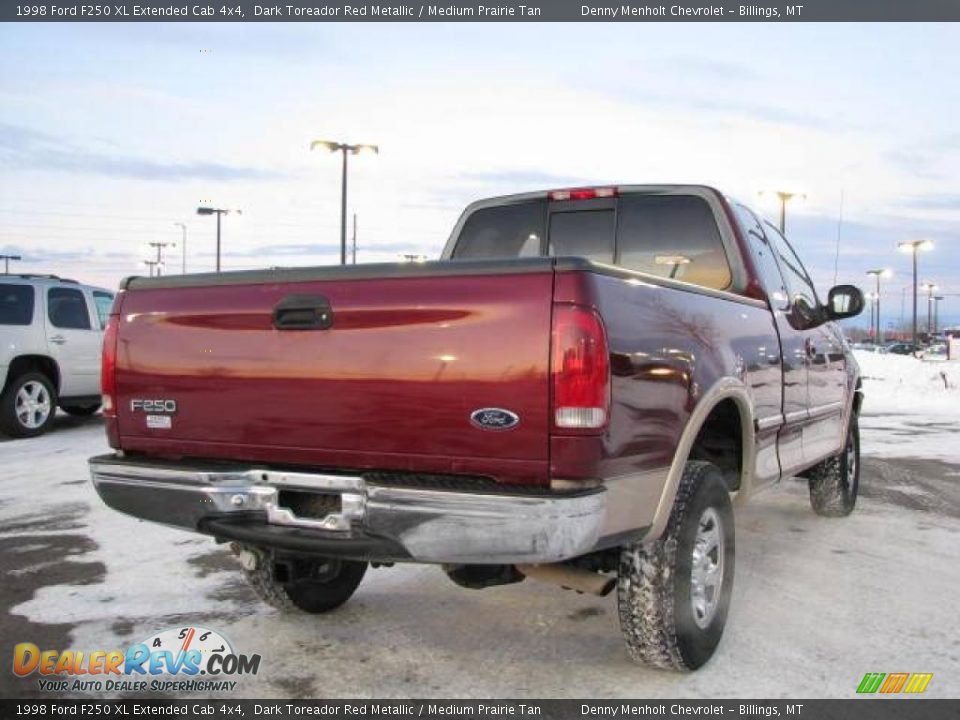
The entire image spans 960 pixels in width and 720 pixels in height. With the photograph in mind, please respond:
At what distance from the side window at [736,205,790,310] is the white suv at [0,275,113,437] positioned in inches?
352

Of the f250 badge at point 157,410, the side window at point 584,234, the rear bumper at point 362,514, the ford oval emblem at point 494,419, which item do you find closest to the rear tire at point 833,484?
the side window at point 584,234

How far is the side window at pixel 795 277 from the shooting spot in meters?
5.25

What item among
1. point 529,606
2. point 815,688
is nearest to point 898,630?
point 815,688

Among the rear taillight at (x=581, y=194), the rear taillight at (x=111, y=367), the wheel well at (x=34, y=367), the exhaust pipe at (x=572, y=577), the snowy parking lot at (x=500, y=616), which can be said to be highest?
the rear taillight at (x=581, y=194)

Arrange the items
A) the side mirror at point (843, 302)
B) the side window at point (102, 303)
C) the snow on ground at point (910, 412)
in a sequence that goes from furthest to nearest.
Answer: the side window at point (102, 303) < the snow on ground at point (910, 412) < the side mirror at point (843, 302)

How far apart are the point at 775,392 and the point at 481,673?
205 cm

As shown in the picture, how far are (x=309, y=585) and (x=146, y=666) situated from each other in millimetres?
755

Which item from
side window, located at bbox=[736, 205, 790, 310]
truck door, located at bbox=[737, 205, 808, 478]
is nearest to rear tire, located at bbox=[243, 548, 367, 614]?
truck door, located at bbox=[737, 205, 808, 478]

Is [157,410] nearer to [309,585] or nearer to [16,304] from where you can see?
[309,585]

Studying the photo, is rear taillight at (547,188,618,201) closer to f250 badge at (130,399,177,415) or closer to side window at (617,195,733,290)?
side window at (617,195,733,290)

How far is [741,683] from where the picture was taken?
3381 mm

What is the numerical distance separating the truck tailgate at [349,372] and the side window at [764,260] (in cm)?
229

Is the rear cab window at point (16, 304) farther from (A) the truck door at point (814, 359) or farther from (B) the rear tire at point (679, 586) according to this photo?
(B) the rear tire at point (679, 586)

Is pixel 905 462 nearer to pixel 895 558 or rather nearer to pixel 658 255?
pixel 895 558
